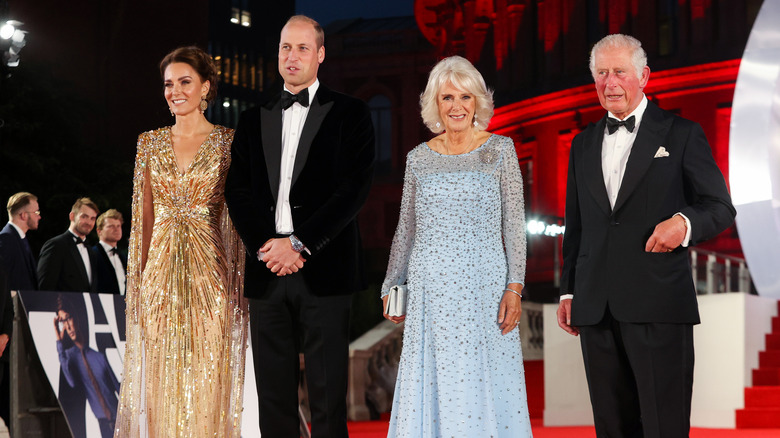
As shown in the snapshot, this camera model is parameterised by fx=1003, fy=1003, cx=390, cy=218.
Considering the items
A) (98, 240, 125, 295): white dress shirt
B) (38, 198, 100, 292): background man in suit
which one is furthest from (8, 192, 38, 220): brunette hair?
(98, 240, 125, 295): white dress shirt

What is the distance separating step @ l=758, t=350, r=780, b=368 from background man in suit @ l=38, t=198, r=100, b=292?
624 cm

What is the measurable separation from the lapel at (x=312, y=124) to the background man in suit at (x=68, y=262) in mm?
4657

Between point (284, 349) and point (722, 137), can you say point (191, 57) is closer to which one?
point (284, 349)

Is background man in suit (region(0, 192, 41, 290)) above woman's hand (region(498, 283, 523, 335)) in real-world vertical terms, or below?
above

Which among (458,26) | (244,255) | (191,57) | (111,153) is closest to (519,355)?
(244,255)

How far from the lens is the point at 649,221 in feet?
11.6

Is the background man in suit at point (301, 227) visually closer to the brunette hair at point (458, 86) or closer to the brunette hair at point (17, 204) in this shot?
the brunette hair at point (458, 86)

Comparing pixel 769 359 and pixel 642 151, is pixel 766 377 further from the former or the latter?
pixel 642 151

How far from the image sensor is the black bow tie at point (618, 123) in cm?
364

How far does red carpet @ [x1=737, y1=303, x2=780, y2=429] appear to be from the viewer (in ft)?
29.8

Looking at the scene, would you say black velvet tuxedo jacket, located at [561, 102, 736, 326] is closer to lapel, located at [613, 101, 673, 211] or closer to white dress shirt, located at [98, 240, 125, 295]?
lapel, located at [613, 101, 673, 211]

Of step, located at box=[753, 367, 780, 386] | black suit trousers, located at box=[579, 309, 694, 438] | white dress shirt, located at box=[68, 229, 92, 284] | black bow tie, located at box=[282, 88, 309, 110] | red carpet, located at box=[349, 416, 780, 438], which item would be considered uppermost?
black bow tie, located at box=[282, 88, 309, 110]

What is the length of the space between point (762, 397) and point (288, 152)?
6755 millimetres

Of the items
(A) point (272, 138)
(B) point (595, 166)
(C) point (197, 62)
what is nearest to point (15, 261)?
(C) point (197, 62)
